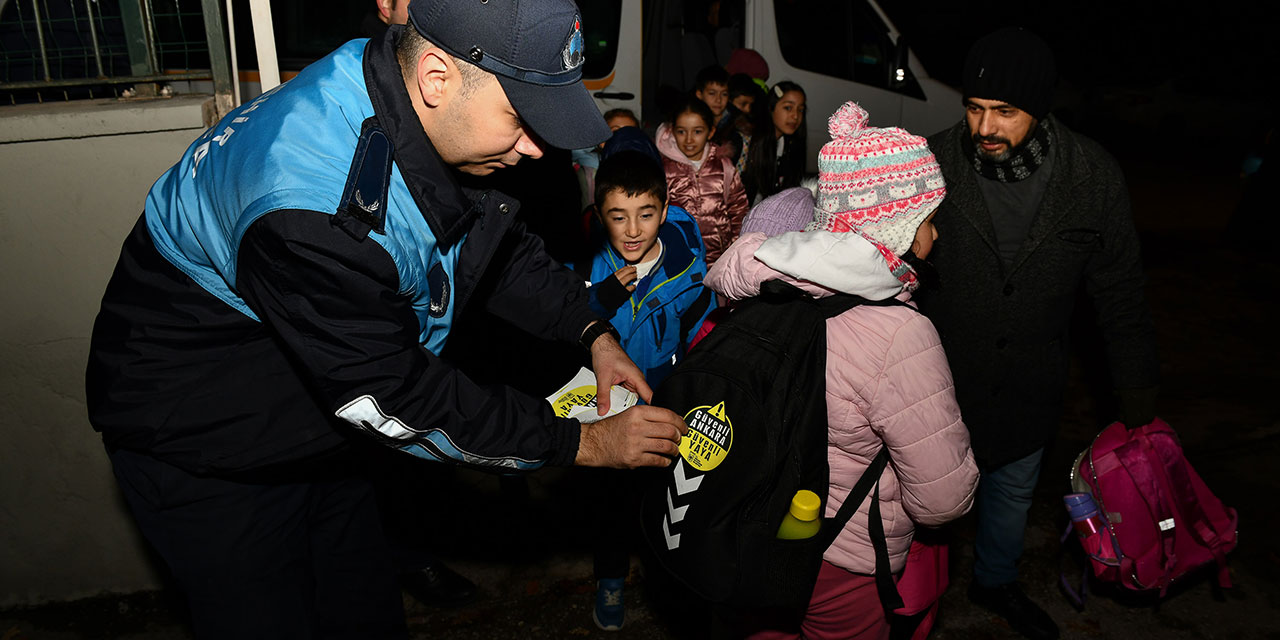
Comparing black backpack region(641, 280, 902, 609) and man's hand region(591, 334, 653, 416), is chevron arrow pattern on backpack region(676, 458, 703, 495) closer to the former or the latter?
black backpack region(641, 280, 902, 609)

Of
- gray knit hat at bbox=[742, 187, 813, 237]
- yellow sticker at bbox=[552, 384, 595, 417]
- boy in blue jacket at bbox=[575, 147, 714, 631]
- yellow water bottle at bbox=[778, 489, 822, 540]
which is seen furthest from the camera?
boy in blue jacket at bbox=[575, 147, 714, 631]

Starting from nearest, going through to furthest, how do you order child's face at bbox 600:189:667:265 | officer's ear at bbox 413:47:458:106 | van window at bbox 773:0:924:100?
1. officer's ear at bbox 413:47:458:106
2. child's face at bbox 600:189:667:265
3. van window at bbox 773:0:924:100

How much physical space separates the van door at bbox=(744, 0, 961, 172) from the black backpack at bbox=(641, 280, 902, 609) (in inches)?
231

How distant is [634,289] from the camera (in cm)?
330

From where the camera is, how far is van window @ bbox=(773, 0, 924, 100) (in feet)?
24.9

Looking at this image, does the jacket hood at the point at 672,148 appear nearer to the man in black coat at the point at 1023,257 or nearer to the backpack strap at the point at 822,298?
the man in black coat at the point at 1023,257

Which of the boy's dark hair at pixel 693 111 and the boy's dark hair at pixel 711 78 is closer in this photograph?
the boy's dark hair at pixel 693 111

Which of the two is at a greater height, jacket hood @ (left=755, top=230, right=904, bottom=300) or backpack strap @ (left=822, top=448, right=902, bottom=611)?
jacket hood @ (left=755, top=230, right=904, bottom=300)

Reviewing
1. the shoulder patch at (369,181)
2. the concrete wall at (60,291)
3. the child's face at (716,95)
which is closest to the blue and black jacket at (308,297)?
the shoulder patch at (369,181)

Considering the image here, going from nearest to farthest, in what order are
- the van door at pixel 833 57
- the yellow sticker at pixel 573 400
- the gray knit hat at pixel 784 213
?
the yellow sticker at pixel 573 400, the gray knit hat at pixel 784 213, the van door at pixel 833 57

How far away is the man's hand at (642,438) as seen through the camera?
5.97 feet

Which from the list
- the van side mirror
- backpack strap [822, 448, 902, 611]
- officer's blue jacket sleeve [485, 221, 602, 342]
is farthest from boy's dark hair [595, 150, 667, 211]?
the van side mirror

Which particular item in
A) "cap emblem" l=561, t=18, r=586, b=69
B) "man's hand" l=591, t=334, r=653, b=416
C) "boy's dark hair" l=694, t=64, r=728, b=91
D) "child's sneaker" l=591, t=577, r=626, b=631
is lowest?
"child's sneaker" l=591, t=577, r=626, b=631

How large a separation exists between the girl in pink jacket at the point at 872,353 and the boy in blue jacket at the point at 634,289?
1.10 m
